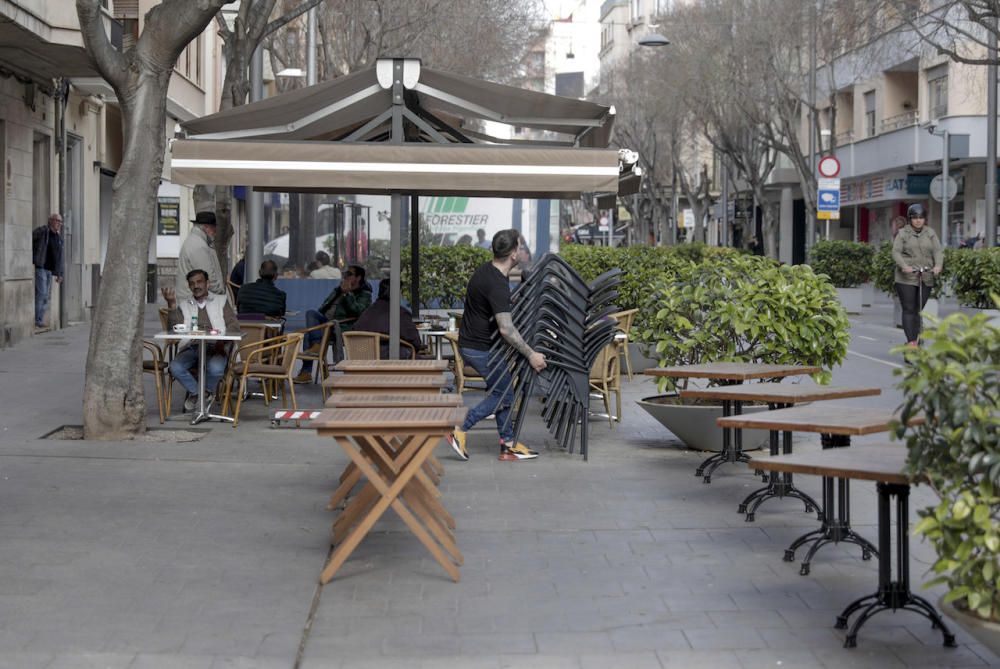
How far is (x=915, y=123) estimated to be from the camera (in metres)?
43.1

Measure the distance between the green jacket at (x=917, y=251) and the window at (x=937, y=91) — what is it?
24.0 meters

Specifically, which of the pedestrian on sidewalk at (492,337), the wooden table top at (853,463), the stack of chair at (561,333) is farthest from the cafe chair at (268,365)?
the wooden table top at (853,463)

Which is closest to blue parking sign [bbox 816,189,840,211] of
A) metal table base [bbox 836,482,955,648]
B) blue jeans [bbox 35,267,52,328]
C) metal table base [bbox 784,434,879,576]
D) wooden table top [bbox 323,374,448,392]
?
blue jeans [bbox 35,267,52,328]

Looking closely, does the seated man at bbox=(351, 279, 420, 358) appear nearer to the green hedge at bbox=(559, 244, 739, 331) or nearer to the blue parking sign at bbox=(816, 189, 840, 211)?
the green hedge at bbox=(559, 244, 739, 331)

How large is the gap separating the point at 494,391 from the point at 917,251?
32.3ft

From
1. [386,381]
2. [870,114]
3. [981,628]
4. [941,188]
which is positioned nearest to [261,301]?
[386,381]

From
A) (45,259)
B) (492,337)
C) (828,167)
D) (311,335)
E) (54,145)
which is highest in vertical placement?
(828,167)

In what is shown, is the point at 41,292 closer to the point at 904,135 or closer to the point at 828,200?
the point at 828,200

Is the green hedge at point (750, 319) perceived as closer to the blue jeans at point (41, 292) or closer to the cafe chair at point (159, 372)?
the cafe chair at point (159, 372)

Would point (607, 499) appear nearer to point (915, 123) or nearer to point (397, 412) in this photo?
point (397, 412)

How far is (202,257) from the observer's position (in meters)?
12.9

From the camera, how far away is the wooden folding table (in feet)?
21.0

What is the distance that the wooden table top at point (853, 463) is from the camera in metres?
5.43

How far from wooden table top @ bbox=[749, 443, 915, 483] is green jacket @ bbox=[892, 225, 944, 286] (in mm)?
12783
